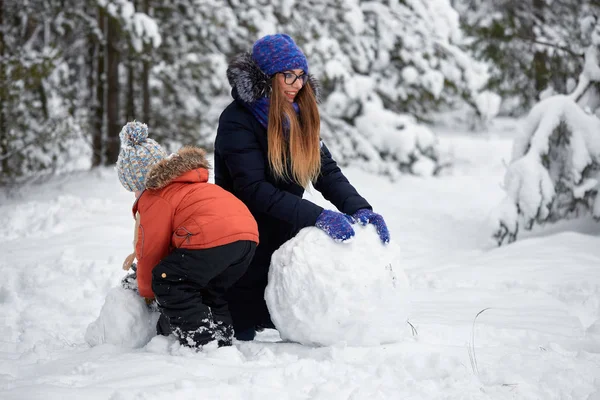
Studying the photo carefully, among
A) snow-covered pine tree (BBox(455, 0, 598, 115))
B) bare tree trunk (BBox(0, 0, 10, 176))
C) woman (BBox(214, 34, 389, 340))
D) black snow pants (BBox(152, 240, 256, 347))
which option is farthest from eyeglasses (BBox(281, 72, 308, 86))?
bare tree trunk (BBox(0, 0, 10, 176))

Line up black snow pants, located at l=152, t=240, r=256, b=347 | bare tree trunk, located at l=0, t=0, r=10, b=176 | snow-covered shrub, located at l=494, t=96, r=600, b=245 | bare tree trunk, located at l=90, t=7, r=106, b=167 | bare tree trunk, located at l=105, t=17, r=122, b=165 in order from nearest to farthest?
black snow pants, located at l=152, t=240, r=256, b=347, snow-covered shrub, located at l=494, t=96, r=600, b=245, bare tree trunk, located at l=0, t=0, r=10, b=176, bare tree trunk, located at l=105, t=17, r=122, b=165, bare tree trunk, located at l=90, t=7, r=106, b=167

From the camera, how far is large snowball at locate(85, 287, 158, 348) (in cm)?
321

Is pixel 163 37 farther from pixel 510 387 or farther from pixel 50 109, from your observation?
pixel 510 387

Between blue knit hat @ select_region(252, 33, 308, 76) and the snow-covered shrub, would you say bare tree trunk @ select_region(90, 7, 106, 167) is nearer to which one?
the snow-covered shrub

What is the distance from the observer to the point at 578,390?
2691mm

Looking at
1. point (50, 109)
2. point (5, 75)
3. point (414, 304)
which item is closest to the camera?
point (414, 304)

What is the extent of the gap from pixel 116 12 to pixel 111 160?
3.58 metres

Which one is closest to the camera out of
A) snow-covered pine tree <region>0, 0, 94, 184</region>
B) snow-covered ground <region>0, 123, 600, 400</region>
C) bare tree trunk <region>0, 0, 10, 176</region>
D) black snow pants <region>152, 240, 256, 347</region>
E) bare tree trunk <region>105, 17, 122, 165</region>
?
snow-covered ground <region>0, 123, 600, 400</region>

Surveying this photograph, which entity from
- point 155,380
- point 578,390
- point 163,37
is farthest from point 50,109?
point 578,390

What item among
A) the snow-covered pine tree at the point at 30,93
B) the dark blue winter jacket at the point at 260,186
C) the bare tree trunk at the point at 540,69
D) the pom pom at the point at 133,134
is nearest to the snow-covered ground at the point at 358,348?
the dark blue winter jacket at the point at 260,186

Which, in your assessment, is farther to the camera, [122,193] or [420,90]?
[420,90]

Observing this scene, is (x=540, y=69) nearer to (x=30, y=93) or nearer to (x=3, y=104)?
(x=3, y=104)

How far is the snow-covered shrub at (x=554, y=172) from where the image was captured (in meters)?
6.62

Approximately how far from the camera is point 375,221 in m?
3.25
